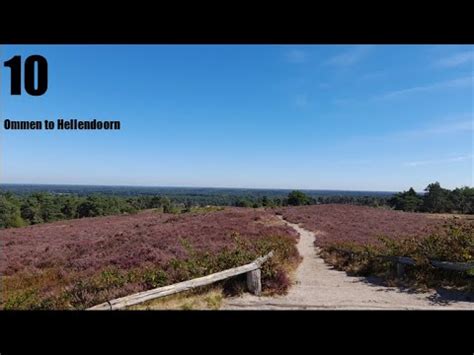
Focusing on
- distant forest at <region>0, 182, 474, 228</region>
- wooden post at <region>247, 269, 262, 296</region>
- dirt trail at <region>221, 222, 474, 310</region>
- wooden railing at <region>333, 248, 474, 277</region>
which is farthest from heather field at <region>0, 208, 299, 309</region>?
distant forest at <region>0, 182, 474, 228</region>

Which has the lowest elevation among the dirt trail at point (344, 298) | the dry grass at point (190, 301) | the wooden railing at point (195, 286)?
the dirt trail at point (344, 298)

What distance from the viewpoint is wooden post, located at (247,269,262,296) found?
6.26 metres

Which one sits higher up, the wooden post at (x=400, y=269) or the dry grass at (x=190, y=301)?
the dry grass at (x=190, y=301)

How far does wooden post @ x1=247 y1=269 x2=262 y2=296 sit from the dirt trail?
0.15m

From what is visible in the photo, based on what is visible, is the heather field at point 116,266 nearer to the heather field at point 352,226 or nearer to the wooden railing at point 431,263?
the wooden railing at point 431,263

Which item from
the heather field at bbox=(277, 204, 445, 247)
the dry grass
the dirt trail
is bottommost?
the heather field at bbox=(277, 204, 445, 247)

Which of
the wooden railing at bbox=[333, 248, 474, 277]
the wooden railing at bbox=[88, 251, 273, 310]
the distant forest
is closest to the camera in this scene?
the wooden railing at bbox=[88, 251, 273, 310]

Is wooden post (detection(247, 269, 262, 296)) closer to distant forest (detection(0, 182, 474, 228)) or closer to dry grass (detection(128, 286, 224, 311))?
dry grass (detection(128, 286, 224, 311))

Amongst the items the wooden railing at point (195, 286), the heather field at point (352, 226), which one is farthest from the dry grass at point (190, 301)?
the heather field at point (352, 226)

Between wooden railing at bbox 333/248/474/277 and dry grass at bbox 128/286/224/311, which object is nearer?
dry grass at bbox 128/286/224/311

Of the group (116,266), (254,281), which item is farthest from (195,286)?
(116,266)

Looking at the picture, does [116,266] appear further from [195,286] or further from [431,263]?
[431,263]

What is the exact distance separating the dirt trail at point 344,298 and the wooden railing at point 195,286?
314mm

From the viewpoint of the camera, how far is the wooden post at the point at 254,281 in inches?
246
